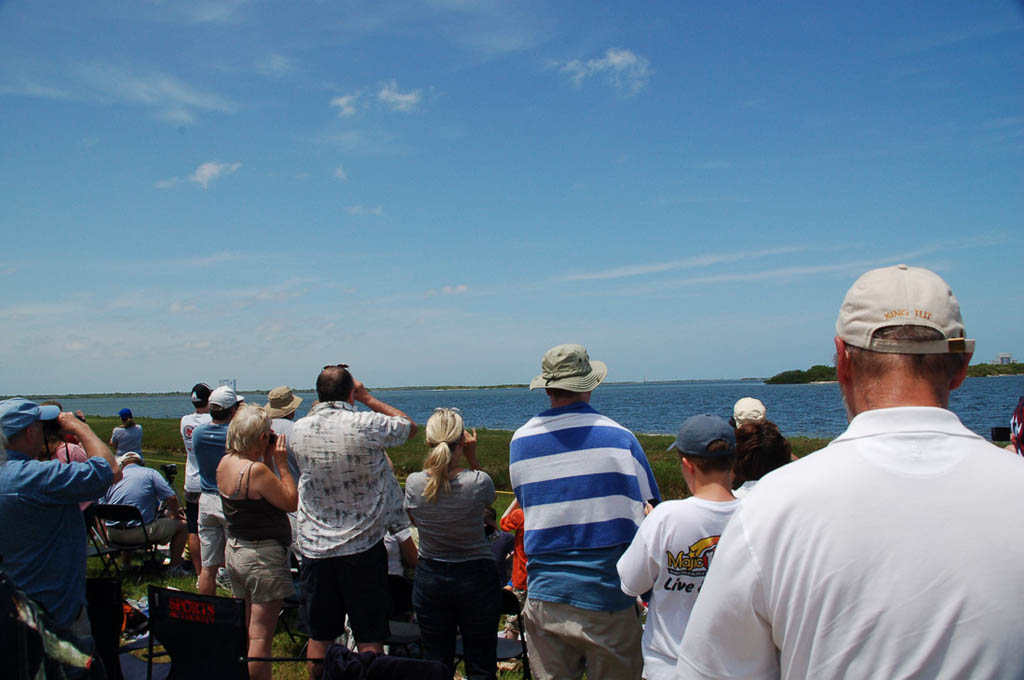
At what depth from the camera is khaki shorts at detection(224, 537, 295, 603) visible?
12.6 feet

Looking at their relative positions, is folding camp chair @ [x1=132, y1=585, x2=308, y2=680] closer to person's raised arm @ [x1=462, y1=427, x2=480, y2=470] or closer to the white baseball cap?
person's raised arm @ [x1=462, y1=427, x2=480, y2=470]

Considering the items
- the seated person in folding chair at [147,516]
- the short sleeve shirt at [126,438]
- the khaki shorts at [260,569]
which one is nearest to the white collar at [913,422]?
the khaki shorts at [260,569]

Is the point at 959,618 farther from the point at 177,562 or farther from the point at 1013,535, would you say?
→ the point at 177,562

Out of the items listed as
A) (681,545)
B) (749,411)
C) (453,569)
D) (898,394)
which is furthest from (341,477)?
(898,394)

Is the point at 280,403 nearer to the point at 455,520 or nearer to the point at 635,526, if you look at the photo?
the point at 455,520

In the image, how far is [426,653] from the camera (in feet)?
11.8

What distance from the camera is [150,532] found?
666 cm

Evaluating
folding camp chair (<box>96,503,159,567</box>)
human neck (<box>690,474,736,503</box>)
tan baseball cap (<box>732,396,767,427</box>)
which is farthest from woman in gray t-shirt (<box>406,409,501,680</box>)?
folding camp chair (<box>96,503,159,567</box>)

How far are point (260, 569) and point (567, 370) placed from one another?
2198 mm

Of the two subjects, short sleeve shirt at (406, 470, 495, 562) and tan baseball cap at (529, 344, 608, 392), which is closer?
tan baseball cap at (529, 344, 608, 392)

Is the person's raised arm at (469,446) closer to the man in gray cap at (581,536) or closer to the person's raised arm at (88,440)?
the man in gray cap at (581,536)

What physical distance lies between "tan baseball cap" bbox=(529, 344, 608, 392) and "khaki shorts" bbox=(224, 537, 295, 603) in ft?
6.35

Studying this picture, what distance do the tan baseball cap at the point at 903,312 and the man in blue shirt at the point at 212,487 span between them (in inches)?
190

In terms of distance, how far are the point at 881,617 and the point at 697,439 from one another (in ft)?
5.30
